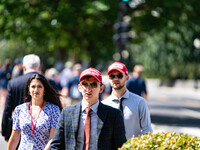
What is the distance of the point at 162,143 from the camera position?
11.8 ft

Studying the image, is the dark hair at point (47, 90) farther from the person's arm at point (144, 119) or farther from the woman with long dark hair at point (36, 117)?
the person's arm at point (144, 119)

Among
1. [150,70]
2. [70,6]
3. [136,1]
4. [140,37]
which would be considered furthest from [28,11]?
[150,70]

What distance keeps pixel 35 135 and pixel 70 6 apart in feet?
44.5

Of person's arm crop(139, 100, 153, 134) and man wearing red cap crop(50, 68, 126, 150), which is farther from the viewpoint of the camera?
person's arm crop(139, 100, 153, 134)

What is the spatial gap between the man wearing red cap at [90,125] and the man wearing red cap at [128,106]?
3.99ft

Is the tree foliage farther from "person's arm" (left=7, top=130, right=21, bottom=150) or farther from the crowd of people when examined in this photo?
"person's arm" (left=7, top=130, right=21, bottom=150)

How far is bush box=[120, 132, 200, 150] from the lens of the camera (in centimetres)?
349

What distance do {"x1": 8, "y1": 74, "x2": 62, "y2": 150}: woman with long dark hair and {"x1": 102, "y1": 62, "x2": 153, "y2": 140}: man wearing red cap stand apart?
27.8 inches

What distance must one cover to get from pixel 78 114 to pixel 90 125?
5.6 inches

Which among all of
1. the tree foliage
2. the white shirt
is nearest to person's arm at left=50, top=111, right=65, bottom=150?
the white shirt

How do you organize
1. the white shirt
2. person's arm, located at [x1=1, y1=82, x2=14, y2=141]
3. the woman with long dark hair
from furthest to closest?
person's arm, located at [x1=1, y1=82, x2=14, y2=141] < the woman with long dark hair < the white shirt

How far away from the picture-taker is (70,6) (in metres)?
17.9

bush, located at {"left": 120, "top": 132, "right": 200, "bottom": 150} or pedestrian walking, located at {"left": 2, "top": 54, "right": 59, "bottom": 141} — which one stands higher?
pedestrian walking, located at {"left": 2, "top": 54, "right": 59, "bottom": 141}

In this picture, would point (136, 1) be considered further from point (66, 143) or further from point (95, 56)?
point (66, 143)
